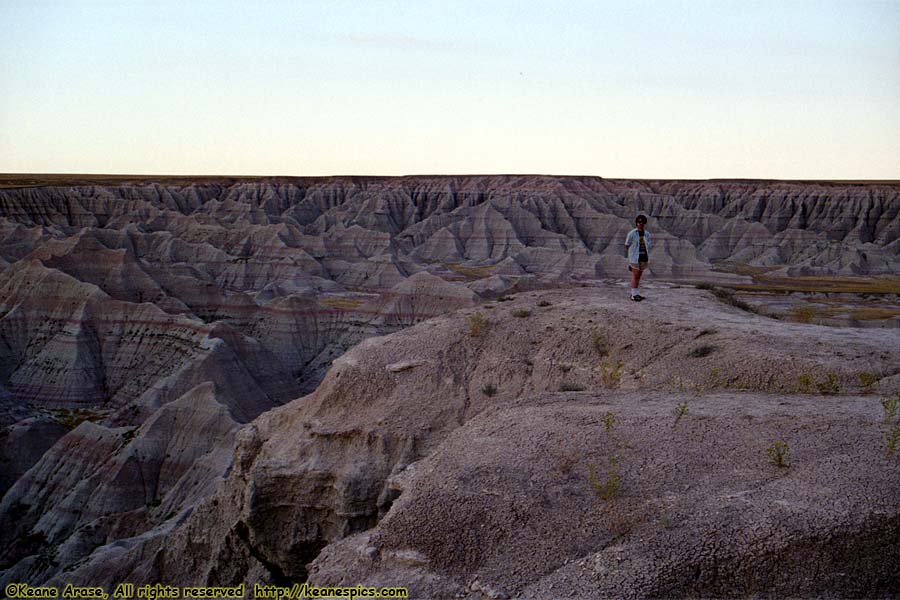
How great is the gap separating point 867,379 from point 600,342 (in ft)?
11.0

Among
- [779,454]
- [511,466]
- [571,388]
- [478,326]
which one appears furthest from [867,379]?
[478,326]

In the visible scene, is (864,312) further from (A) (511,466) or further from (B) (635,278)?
(A) (511,466)

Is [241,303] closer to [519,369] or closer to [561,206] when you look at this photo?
[519,369]

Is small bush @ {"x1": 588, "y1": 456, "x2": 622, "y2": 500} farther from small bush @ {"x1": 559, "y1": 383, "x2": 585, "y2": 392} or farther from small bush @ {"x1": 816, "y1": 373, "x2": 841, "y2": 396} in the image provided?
small bush @ {"x1": 816, "y1": 373, "x2": 841, "y2": 396}

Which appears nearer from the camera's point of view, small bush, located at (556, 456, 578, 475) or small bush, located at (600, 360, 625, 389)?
small bush, located at (556, 456, 578, 475)

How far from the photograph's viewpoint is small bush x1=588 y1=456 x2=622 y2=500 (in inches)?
261

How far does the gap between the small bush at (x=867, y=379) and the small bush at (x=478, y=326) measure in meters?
5.10

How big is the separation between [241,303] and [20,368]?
1146cm

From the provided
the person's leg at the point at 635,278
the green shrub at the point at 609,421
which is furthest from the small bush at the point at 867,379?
the person's leg at the point at 635,278

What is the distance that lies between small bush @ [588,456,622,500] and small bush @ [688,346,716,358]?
3.43 meters

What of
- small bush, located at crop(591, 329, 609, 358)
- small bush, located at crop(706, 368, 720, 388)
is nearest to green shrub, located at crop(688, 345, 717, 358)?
small bush, located at crop(706, 368, 720, 388)

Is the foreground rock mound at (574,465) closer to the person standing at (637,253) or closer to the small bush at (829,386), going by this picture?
the small bush at (829,386)

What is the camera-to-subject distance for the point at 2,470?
1022 inches

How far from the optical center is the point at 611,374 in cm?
1024
